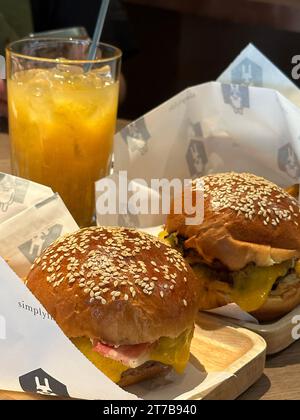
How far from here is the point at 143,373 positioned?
110 cm

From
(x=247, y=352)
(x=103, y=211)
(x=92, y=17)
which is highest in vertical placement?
(x=92, y=17)

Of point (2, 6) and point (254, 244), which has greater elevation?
point (2, 6)

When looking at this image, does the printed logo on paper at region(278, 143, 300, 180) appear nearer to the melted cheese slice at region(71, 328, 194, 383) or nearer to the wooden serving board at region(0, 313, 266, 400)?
the wooden serving board at region(0, 313, 266, 400)

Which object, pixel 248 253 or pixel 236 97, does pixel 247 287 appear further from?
pixel 236 97

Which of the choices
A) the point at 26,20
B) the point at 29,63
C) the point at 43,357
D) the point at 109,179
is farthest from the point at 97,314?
the point at 26,20

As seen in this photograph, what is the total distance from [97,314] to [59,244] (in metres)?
0.20

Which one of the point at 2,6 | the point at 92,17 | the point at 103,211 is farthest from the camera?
the point at 92,17

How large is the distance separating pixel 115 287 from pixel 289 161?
0.71 meters

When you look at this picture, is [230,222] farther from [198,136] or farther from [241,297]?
[198,136]

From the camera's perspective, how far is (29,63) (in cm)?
160

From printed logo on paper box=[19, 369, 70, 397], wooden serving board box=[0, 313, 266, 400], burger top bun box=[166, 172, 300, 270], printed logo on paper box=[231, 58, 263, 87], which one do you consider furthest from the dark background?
printed logo on paper box=[19, 369, 70, 397]

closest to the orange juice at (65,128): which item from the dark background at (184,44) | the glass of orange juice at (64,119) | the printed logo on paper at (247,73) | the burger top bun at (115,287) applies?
the glass of orange juice at (64,119)

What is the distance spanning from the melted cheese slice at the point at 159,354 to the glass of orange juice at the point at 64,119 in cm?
63

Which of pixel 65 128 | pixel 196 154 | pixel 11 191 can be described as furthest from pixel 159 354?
pixel 196 154
